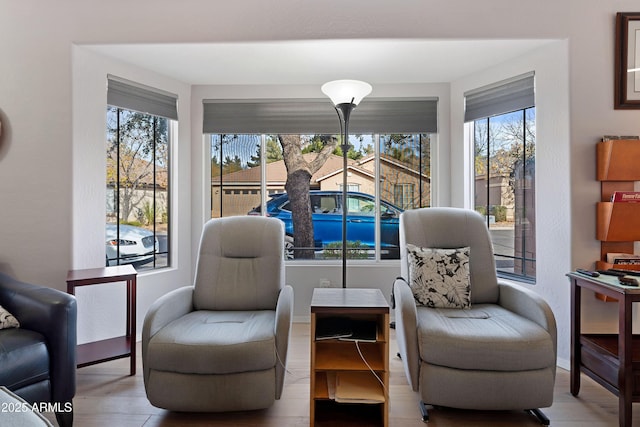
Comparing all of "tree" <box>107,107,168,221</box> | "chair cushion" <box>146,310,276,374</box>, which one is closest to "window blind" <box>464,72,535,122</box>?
"chair cushion" <box>146,310,276,374</box>

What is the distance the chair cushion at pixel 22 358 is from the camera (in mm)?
1395

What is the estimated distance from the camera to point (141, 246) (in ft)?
9.24

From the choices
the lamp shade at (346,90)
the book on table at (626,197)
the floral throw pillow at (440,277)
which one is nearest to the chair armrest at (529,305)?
the floral throw pillow at (440,277)

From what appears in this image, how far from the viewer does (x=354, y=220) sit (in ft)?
10.2

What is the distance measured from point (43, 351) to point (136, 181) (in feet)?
5.10

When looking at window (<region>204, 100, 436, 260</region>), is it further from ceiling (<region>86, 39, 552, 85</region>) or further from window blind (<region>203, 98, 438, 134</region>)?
ceiling (<region>86, 39, 552, 85</region>)

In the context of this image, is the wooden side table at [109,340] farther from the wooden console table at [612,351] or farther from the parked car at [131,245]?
the wooden console table at [612,351]

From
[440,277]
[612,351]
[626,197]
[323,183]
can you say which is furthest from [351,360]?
[626,197]

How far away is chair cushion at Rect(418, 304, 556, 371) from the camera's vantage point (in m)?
1.56

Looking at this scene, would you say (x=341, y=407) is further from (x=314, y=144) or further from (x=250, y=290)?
(x=314, y=144)

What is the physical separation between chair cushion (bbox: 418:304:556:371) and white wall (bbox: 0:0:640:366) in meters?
0.78

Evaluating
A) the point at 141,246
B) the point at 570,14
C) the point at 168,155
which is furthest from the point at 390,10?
the point at 141,246

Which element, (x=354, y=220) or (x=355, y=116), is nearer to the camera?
(x=355, y=116)

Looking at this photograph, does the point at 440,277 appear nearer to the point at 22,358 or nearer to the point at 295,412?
the point at 295,412
